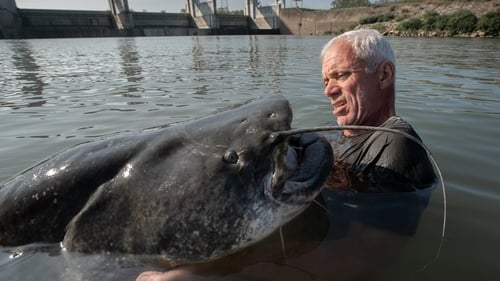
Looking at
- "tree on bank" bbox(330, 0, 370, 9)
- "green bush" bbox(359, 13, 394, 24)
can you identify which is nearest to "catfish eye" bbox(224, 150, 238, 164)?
"green bush" bbox(359, 13, 394, 24)

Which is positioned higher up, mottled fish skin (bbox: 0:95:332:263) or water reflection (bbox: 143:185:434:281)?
mottled fish skin (bbox: 0:95:332:263)

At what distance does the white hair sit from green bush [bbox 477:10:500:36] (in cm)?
3367

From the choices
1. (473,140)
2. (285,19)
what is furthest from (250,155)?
(285,19)

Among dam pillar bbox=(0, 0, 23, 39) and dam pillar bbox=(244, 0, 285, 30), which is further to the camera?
dam pillar bbox=(244, 0, 285, 30)

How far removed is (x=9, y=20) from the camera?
50312mm

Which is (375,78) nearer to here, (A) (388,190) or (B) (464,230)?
(A) (388,190)

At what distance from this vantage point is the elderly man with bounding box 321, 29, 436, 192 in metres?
2.50

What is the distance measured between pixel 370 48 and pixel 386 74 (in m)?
0.25

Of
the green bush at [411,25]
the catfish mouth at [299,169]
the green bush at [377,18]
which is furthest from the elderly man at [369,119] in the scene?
the green bush at [377,18]

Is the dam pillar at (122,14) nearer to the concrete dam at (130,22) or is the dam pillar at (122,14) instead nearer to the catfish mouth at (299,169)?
the concrete dam at (130,22)

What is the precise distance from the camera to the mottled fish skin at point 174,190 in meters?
1.82

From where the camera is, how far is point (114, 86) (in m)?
10.5

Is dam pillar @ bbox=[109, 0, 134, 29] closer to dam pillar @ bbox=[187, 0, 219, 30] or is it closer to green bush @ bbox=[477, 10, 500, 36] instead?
dam pillar @ bbox=[187, 0, 219, 30]

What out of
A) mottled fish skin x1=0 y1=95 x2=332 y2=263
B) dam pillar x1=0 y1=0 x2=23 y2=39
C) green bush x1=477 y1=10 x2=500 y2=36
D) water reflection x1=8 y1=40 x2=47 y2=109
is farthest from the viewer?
dam pillar x1=0 y1=0 x2=23 y2=39
